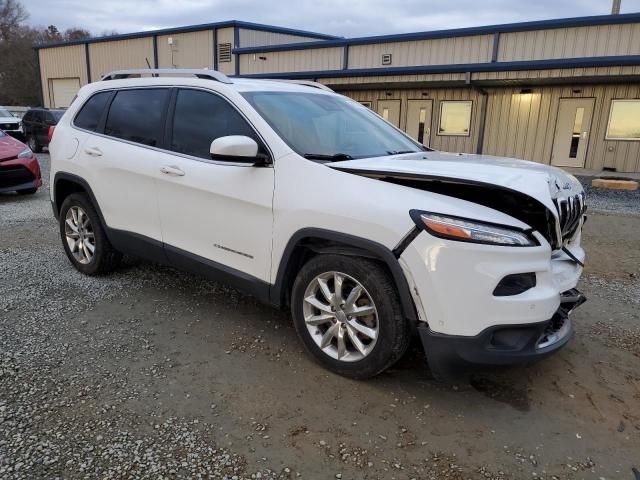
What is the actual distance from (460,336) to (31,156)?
9654 mm

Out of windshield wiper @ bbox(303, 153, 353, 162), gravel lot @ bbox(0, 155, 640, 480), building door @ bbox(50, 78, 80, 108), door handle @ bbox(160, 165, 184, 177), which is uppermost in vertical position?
building door @ bbox(50, 78, 80, 108)

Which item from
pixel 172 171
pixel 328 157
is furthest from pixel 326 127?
pixel 172 171

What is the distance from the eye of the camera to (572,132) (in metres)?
15.8

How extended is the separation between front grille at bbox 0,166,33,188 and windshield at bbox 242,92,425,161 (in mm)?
7497

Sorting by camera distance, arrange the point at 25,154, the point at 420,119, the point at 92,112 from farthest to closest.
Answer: the point at 420,119 → the point at 25,154 → the point at 92,112

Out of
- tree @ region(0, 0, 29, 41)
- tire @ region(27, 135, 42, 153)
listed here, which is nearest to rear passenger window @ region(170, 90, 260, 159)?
tire @ region(27, 135, 42, 153)

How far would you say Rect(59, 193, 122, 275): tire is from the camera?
4.78 metres

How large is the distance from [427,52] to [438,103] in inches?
68.7

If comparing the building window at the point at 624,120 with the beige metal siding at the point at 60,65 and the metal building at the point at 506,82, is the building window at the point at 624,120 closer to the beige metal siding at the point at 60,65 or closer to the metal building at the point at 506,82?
the metal building at the point at 506,82

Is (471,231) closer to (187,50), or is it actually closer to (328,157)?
(328,157)

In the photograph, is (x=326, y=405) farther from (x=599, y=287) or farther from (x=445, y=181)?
(x=599, y=287)

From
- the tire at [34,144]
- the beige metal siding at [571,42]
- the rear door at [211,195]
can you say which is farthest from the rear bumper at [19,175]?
the beige metal siding at [571,42]

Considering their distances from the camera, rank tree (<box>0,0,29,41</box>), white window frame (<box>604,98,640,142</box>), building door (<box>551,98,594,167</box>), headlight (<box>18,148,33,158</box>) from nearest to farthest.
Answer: headlight (<box>18,148,33,158</box>) → white window frame (<box>604,98,640,142</box>) → building door (<box>551,98,594,167</box>) → tree (<box>0,0,29,41</box>)

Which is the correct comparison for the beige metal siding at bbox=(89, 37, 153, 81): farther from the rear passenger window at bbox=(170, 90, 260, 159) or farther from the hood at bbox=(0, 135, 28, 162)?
the rear passenger window at bbox=(170, 90, 260, 159)
